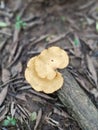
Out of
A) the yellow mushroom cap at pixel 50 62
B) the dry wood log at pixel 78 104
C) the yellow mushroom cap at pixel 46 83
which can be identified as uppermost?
the yellow mushroom cap at pixel 50 62

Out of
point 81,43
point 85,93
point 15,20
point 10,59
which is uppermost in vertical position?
point 15,20

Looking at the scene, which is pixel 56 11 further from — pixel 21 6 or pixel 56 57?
pixel 56 57

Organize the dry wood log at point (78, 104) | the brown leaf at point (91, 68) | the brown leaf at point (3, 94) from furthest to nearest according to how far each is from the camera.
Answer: the brown leaf at point (91, 68), the brown leaf at point (3, 94), the dry wood log at point (78, 104)

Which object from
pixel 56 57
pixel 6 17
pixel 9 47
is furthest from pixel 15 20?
pixel 56 57

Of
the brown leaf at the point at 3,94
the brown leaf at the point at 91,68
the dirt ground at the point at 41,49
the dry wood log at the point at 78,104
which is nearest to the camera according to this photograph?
the dry wood log at the point at 78,104

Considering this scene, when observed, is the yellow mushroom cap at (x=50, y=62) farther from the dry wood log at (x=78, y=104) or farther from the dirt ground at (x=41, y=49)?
the dirt ground at (x=41, y=49)

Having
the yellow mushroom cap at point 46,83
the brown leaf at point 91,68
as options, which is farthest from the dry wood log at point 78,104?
the brown leaf at point 91,68

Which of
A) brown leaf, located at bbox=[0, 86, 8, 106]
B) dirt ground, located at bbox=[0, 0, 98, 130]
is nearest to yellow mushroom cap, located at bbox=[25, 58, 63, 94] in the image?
dirt ground, located at bbox=[0, 0, 98, 130]

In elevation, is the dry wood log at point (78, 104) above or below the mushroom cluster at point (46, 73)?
below
